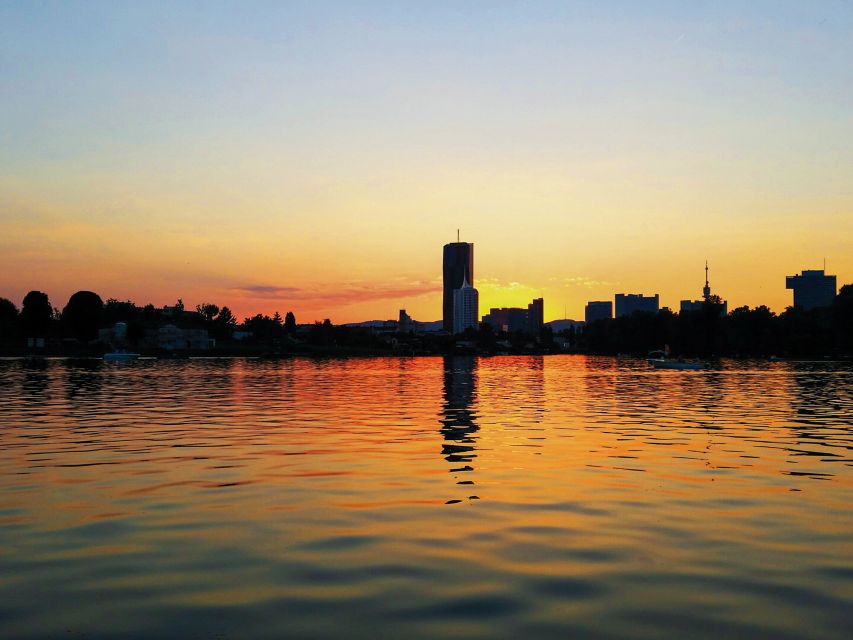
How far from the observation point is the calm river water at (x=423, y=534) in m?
11.3

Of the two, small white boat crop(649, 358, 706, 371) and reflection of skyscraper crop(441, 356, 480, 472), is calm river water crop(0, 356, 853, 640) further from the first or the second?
small white boat crop(649, 358, 706, 371)

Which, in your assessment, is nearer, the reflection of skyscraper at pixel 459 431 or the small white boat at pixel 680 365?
the reflection of skyscraper at pixel 459 431

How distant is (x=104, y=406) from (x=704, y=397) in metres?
50.7

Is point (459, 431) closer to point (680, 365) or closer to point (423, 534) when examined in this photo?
point (423, 534)

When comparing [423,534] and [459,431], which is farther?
[459,431]

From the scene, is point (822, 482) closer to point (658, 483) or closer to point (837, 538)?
A: point (658, 483)

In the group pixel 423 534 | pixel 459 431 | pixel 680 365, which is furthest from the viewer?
pixel 680 365

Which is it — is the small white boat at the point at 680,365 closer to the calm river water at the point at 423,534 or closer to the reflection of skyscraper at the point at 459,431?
the reflection of skyscraper at the point at 459,431

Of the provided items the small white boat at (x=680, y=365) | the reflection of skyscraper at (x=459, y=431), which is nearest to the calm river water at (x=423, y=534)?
the reflection of skyscraper at (x=459, y=431)

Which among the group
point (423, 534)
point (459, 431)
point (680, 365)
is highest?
Answer: point (423, 534)

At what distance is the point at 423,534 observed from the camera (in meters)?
16.7

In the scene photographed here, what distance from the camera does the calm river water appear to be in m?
11.3

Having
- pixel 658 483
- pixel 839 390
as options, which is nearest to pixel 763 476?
pixel 658 483

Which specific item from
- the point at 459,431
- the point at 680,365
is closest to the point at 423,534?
the point at 459,431
